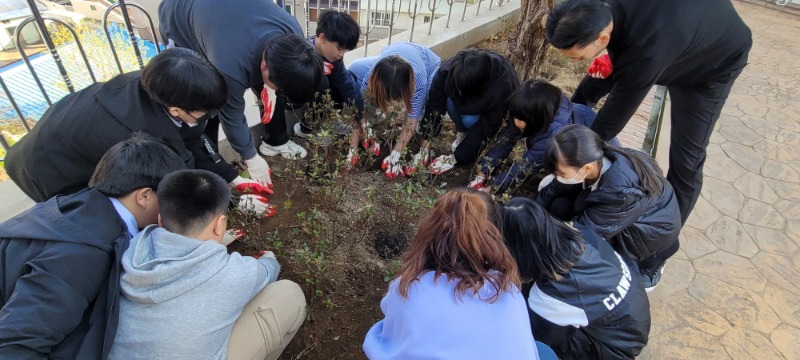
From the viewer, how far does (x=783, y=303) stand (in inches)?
111

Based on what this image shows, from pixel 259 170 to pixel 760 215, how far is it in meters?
3.91

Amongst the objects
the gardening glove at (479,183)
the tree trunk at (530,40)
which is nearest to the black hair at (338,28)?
the gardening glove at (479,183)

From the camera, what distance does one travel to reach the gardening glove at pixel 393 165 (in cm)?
324

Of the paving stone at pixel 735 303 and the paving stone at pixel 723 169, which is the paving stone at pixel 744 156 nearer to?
the paving stone at pixel 723 169

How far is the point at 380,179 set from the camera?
325 cm

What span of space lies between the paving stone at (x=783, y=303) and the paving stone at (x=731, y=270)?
0.05 metres

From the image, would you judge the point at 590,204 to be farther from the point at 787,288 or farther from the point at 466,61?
the point at 787,288

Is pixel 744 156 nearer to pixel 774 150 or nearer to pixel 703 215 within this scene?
pixel 774 150

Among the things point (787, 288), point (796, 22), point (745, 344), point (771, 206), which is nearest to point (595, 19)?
point (745, 344)

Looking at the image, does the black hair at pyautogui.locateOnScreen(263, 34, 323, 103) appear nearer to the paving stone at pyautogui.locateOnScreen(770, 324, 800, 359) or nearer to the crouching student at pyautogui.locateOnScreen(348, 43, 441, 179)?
the crouching student at pyautogui.locateOnScreen(348, 43, 441, 179)

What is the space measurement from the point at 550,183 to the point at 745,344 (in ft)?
4.73

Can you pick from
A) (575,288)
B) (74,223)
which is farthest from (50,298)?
(575,288)

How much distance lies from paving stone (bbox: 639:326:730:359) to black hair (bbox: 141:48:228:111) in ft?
8.91

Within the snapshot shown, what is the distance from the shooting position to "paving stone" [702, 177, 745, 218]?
3553 mm
